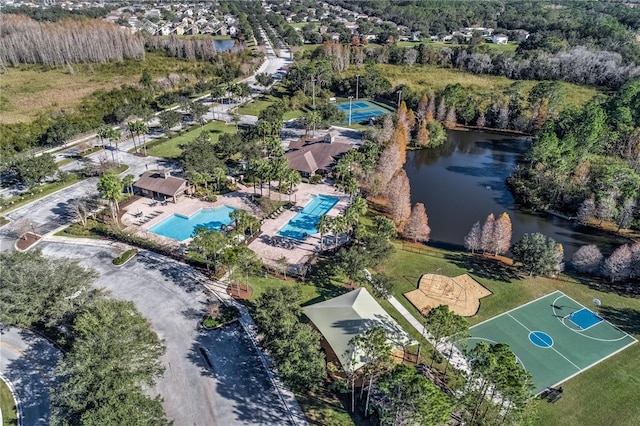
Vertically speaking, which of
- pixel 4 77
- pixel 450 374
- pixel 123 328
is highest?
pixel 4 77

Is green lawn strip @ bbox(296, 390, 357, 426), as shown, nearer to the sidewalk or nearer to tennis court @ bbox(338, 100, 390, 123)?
the sidewalk

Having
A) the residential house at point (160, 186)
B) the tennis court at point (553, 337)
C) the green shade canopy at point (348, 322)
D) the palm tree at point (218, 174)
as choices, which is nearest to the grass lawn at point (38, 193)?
the residential house at point (160, 186)

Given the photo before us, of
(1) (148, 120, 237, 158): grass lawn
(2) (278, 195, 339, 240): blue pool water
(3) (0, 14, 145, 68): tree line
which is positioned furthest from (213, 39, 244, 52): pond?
(2) (278, 195, 339, 240): blue pool water

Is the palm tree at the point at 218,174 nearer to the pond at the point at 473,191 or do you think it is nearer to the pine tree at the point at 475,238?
the pond at the point at 473,191

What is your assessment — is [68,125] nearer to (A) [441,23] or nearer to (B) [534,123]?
(B) [534,123]

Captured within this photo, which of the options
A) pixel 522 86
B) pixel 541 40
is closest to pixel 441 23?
pixel 541 40

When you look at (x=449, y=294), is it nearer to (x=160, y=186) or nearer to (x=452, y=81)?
(x=160, y=186)

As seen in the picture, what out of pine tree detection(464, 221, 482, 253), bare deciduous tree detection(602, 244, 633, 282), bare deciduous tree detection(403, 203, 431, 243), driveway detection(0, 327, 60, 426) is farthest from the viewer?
bare deciduous tree detection(403, 203, 431, 243)
